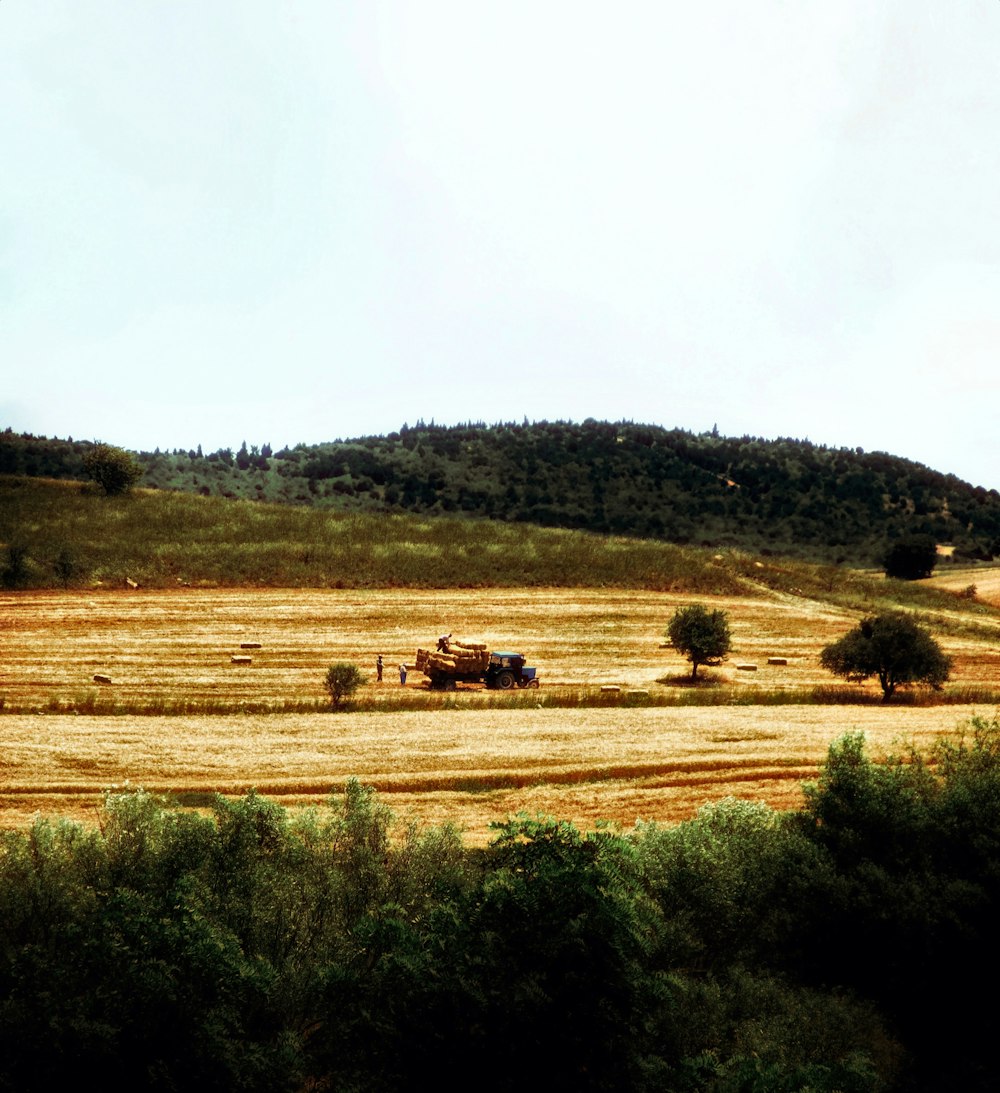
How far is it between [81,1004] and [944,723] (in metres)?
30.5

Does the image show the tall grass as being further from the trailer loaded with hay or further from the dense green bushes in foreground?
the dense green bushes in foreground

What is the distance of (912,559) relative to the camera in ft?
287

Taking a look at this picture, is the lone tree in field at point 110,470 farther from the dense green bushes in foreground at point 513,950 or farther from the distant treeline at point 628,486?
the dense green bushes in foreground at point 513,950

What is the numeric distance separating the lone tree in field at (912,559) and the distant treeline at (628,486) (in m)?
19.7

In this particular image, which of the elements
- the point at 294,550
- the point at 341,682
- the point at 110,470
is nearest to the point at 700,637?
the point at 341,682

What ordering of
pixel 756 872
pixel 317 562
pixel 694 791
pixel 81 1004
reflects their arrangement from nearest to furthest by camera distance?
pixel 81 1004
pixel 756 872
pixel 694 791
pixel 317 562

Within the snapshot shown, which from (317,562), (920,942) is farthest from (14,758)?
(317,562)

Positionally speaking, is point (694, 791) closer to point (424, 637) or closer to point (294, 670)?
point (294, 670)

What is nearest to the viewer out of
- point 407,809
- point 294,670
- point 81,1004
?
point 81,1004

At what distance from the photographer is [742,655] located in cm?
4841

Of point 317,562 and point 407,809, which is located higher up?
point 317,562

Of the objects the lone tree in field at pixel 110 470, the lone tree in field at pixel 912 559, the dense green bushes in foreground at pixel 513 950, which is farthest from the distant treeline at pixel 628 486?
the dense green bushes in foreground at pixel 513 950

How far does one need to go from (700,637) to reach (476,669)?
10.8m

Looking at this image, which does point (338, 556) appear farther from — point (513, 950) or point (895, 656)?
point (513, 950)
